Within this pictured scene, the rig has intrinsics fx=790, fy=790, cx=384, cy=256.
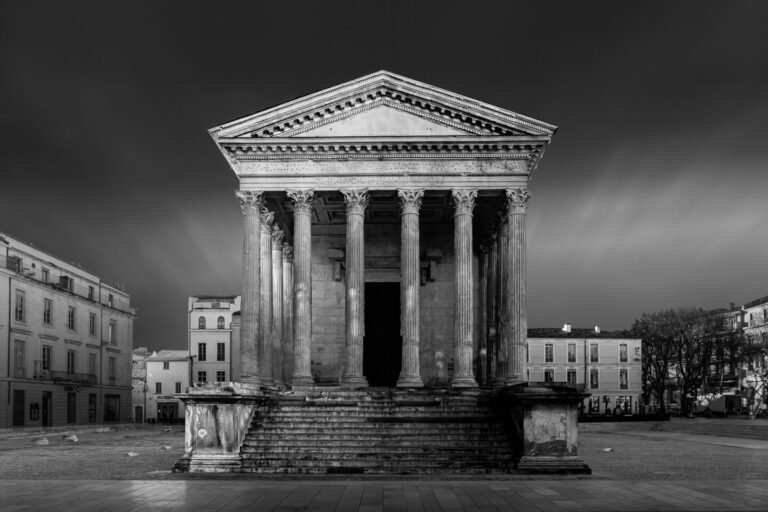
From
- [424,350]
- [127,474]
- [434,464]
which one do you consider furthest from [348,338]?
[127,474]

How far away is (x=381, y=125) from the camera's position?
31.0 metres

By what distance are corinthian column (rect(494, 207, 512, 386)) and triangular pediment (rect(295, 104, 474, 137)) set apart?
13.9ft

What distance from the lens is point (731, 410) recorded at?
3634 inches

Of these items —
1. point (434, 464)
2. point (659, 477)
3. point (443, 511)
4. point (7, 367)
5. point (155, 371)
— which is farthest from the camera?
point (155, 371)

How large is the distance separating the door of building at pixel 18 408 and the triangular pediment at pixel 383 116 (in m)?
30.2

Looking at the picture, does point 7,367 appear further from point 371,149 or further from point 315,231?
point 371,149

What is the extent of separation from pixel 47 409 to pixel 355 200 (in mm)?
35351

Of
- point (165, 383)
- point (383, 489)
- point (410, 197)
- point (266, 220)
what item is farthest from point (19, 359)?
point (165, 383)

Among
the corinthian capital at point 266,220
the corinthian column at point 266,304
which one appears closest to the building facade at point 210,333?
the corinthian capital at point 266,220

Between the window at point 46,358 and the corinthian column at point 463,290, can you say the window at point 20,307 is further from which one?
the corinthian column at point 463,290

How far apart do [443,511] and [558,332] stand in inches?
3120

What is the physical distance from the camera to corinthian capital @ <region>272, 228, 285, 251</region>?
33.8 m

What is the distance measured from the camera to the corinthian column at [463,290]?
29.6 metres

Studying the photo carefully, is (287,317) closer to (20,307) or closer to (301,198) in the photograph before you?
(301,198)
